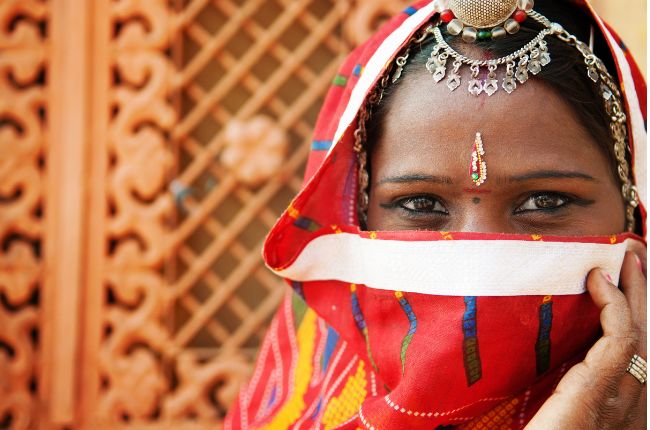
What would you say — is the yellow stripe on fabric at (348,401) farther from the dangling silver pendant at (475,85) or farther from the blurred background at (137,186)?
the blurred background at (137,186)

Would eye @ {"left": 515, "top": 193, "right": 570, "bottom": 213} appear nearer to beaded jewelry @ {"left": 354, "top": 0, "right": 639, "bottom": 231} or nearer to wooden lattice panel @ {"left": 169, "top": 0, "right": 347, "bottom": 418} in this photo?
beaded jewelry @ {"left": 354, "top": 0, "right": 639, "bottom": 231}

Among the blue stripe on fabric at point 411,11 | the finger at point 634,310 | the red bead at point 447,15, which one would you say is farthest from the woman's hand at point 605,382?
the blue stripe on fabric at point 411,11

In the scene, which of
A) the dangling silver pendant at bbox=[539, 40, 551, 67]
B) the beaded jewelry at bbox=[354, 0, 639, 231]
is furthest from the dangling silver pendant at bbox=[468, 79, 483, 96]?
the dangling silver pendant at bbox=[539, 40, 551, 67]

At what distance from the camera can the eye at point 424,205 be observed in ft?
3.45

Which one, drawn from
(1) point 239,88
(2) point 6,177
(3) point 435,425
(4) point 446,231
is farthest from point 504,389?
(2) point 6,177

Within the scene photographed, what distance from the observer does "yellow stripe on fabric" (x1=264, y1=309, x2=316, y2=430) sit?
4.29ft

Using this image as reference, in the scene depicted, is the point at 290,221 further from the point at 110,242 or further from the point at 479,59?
the point at 110,242

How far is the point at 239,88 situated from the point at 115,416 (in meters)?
1.42

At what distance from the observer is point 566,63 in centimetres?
104

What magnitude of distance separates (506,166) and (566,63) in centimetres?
21

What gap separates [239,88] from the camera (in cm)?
275

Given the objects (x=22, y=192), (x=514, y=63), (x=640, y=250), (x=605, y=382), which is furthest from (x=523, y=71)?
(x=22, y=192)

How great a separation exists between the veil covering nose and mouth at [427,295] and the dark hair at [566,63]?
29mm

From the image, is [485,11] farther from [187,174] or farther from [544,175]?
[187,174]
